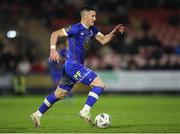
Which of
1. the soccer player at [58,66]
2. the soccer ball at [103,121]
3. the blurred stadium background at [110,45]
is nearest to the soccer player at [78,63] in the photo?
the soccer ball at [103,121]

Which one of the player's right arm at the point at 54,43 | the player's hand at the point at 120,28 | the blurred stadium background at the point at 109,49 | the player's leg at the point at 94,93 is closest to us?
the player's right arm at the point at 54,43

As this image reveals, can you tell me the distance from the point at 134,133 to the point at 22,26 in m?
19.6

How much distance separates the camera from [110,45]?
29.0 metres

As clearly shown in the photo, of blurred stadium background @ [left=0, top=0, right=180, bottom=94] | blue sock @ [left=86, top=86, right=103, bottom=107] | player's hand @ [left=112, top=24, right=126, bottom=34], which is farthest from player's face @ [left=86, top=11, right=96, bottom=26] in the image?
blurred stadium background @ [left=0, top=0, right=180, bottom=94]

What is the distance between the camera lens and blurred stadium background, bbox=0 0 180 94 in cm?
2752

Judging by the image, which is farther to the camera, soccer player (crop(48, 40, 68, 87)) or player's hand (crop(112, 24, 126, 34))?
soccer player (crop(48, 40, 68, 87))

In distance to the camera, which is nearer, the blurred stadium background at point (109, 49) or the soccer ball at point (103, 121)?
the soccer ball at point (103, 121)

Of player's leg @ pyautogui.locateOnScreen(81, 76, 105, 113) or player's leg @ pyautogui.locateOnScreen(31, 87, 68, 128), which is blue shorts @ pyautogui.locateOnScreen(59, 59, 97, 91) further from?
player's leg @ pyautogui.locateOnScreen(31, 87, 68, 128)

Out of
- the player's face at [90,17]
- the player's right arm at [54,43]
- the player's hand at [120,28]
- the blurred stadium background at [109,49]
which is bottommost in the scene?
the blurred stadium background at [109,49]

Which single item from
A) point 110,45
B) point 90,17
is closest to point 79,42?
point 90,17

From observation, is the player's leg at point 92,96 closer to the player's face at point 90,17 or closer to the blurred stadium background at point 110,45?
the player's face at point 90,17

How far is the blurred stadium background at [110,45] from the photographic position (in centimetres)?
2752

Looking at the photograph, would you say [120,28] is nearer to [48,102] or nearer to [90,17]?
[90,17]

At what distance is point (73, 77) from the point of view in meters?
12.2
